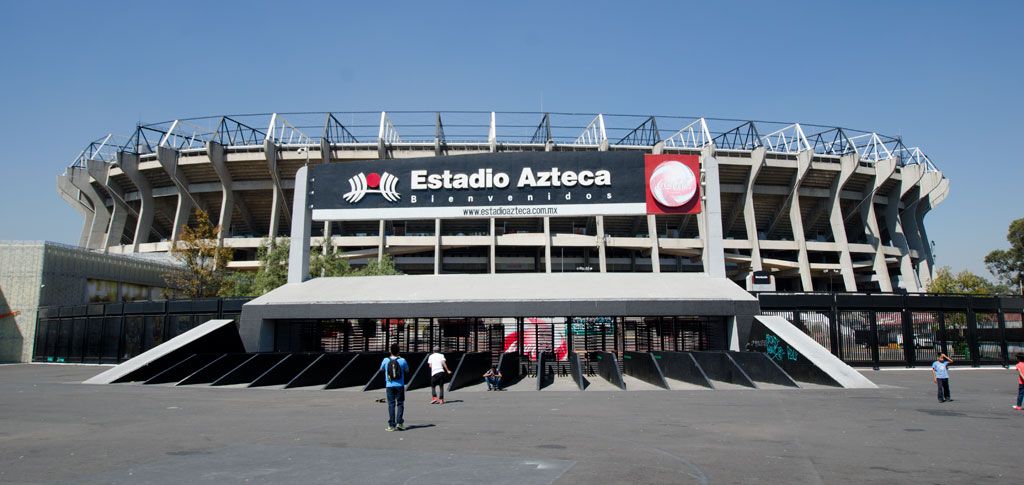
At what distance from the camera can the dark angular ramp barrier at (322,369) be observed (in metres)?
20.0

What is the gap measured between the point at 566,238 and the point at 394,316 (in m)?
40.0

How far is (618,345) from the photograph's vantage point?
88.7 ft

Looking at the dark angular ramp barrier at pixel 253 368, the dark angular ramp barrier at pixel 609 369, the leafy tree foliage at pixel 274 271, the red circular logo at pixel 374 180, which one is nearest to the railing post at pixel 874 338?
the dark angular ramp barrier at pixel 609 369

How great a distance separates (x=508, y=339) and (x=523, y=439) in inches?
689

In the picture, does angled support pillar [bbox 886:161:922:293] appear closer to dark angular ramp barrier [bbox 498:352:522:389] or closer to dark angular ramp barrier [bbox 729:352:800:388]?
dark angular ramp barrier [bbox 729:352:800:388]

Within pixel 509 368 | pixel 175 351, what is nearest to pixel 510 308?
pixel 509 368

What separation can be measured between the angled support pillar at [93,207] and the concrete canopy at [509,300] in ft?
175

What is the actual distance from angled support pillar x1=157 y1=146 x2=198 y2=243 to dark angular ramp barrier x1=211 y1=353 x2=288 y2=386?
43.1 meters

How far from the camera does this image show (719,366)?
20453 millimetres

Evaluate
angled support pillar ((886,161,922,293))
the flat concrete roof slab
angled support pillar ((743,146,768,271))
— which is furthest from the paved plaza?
angled support pillar ((886,161,922,293))

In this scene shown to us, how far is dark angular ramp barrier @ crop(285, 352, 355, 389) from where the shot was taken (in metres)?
20.0

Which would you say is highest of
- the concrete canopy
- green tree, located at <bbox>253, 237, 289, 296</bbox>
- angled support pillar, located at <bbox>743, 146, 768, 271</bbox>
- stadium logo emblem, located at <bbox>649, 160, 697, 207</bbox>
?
angled support pillar, located at <bbox>743, 146, 768, 271</bbox>

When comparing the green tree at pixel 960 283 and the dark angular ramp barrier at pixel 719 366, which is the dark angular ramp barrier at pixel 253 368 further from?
the green tree at pixel 960 283

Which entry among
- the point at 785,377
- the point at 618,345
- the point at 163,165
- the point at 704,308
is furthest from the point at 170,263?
the point at 785,377
